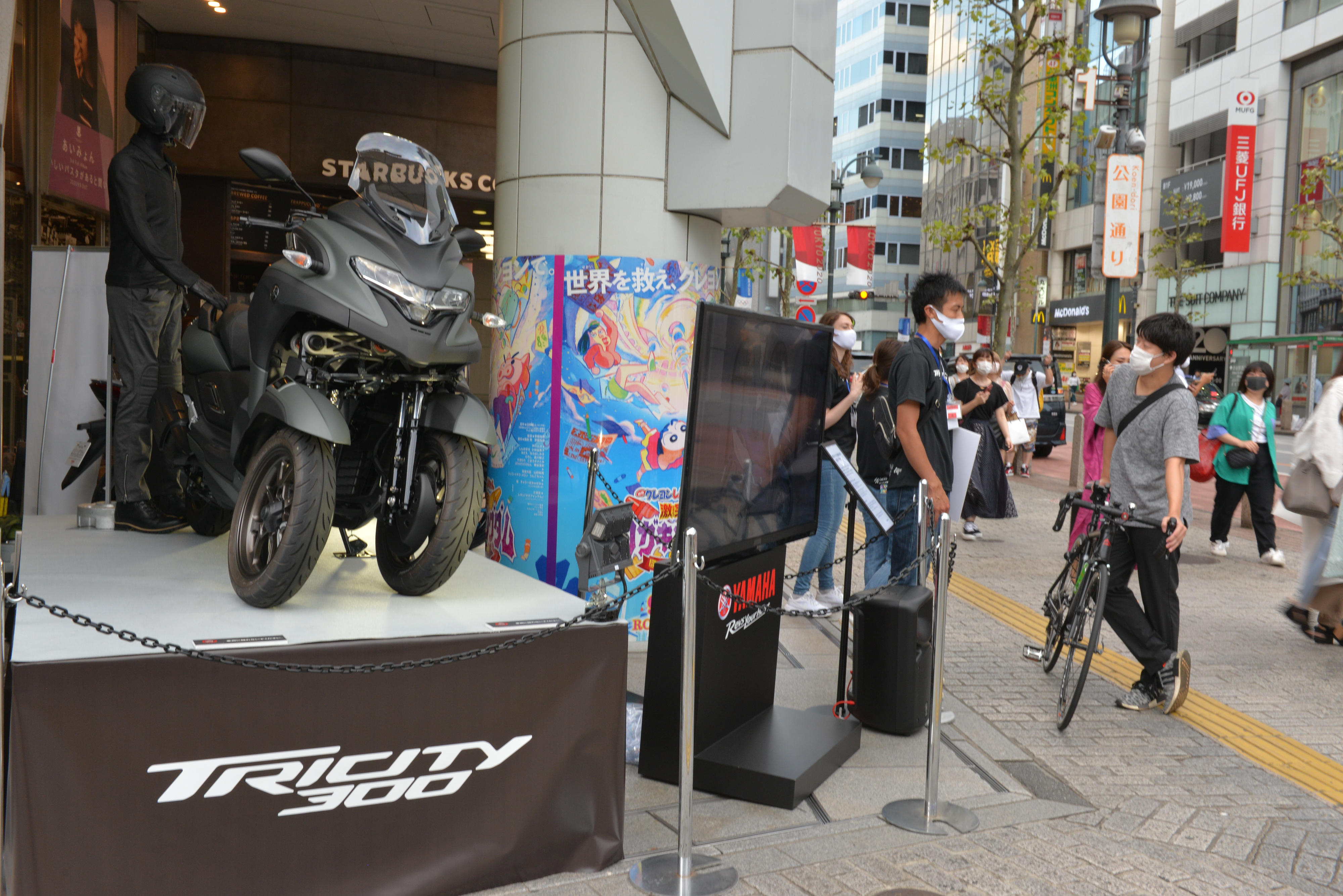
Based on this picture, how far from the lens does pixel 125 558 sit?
465 cm

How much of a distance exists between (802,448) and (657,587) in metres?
1.14

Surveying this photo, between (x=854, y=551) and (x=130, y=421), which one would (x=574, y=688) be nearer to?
(x=854, y=551)

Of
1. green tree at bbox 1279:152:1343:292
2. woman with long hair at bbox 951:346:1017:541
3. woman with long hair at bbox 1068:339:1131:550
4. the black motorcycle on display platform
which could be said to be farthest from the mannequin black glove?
green tree at bbox 1279:152:1343:292

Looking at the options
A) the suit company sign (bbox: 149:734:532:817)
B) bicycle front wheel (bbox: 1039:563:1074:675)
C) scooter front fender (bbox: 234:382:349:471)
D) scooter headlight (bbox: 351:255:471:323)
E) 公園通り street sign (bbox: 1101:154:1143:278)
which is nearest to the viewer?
the suit company sign (bbox: 149:734:532:817)

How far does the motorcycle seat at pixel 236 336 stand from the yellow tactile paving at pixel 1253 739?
4.30 metres

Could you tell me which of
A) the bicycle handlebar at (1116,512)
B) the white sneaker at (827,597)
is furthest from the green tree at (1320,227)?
the bicycle handlebar at (1116,512)

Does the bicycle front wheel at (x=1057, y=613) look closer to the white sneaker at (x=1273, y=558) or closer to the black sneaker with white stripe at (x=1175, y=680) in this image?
the black sneaker with white stripe at (x=1175, y=680)

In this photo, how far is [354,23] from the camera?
1238 cm

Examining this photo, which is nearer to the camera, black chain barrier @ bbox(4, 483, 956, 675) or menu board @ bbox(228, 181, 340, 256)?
black chain barrier @ bbox(4, 483, 956, 675)

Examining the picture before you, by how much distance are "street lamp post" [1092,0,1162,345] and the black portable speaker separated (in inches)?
307

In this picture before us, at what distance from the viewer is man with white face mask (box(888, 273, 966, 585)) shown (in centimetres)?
561

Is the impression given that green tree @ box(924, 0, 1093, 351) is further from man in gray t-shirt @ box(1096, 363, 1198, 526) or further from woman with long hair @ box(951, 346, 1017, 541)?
man in gray t-shirt @ box(1096, 363, 1198, 526)

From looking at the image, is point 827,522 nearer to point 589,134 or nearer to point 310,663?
point 589,134

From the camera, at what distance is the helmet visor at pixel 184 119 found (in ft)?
17.6
